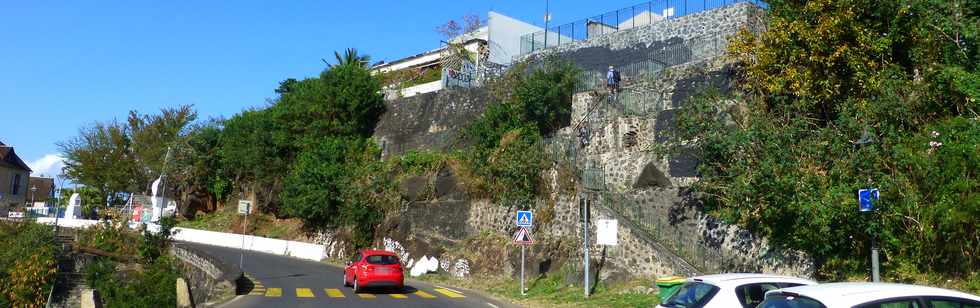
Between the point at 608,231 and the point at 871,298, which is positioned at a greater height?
the point at 608,231

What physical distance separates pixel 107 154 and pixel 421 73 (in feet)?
94.3

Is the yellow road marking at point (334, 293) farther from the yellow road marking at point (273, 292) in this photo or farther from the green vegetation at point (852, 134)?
the green vegetation at point (852, 134)

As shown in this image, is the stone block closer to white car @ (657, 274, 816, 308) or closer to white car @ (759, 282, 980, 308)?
white car @ (657, 274, 816, 308)

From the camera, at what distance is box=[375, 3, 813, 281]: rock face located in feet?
68.8

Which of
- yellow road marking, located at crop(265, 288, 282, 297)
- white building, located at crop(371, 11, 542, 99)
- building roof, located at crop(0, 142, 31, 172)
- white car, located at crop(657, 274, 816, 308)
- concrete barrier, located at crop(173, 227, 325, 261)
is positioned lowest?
yellow road marking, located at crop(265, 288, 282, 297)

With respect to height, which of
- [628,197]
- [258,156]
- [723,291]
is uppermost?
[258,156]

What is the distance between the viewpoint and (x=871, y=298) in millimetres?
7117

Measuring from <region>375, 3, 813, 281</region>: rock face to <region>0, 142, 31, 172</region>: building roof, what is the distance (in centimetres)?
5006

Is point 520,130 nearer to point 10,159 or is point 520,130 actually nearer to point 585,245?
point 585,245

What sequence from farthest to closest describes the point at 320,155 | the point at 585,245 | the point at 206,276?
the point at 320,155, the point at 206,276, the point at 585,245

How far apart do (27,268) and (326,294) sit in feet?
62.7

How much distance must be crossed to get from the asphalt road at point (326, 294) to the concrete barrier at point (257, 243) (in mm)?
8144

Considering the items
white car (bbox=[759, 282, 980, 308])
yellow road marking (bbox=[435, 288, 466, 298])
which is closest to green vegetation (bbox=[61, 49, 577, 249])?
yellow road marking (bbox=[435, 288, 466, 298])

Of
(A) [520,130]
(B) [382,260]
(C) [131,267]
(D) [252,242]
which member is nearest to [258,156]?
(D) [252,242]
